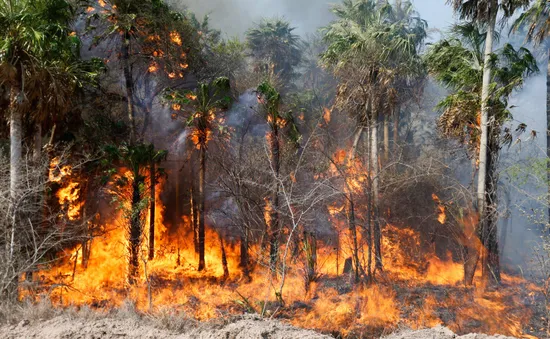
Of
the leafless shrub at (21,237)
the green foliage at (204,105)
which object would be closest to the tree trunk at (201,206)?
the green foliage at (204,105)

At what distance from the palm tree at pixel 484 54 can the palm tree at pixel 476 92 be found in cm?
17

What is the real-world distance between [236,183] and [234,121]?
7.70m

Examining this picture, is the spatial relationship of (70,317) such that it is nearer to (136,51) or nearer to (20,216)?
(20,216)

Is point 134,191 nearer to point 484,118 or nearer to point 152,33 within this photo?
point 152,33

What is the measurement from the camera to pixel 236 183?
56.1ft

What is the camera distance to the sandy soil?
16.8 ft

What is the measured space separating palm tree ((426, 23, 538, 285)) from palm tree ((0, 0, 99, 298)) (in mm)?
14837

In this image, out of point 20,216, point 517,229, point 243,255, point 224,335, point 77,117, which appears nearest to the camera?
point 224,335

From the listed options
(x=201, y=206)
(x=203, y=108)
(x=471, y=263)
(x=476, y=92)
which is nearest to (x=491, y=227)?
(x=471, y=263)

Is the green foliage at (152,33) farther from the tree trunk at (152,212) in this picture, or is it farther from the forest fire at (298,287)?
the forest fire at (298,287)

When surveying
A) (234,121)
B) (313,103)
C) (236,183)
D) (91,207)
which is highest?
(313,103)

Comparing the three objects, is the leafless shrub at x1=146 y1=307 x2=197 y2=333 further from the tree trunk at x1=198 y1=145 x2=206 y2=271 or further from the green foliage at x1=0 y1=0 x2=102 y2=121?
the tree trunk at x1=198 y1=145 x2=206 y2=271

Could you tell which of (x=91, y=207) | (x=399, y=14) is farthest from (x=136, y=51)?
(x=399, y=14)

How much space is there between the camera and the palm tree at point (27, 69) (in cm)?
1004
